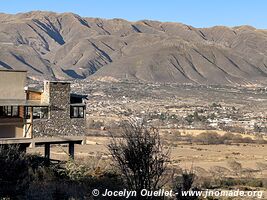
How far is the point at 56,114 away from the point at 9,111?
1.69 metres

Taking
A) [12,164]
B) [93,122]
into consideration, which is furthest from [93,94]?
[12,164]

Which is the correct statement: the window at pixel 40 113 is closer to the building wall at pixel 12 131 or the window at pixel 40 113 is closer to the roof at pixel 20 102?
the roof at pixel 20 102

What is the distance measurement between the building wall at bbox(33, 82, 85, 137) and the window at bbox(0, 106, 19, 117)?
798 millimetres

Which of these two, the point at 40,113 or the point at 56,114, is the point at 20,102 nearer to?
the point at 40,113

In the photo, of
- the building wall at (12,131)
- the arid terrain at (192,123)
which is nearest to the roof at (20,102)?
the building wall at (12,131)

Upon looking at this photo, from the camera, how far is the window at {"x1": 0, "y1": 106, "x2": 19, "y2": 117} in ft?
70.2

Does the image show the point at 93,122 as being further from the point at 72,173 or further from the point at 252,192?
the point at 72,173

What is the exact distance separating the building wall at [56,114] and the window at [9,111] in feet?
2.62

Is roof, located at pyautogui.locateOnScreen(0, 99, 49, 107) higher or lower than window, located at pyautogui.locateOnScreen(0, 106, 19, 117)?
higher

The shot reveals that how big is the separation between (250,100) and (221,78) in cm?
4176

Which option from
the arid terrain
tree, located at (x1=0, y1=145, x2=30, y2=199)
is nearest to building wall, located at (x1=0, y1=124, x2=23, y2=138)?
the arid terrain

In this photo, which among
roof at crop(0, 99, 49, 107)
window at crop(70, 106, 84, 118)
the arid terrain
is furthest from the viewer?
the arid terrain

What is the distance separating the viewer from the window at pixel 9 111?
70.2ft

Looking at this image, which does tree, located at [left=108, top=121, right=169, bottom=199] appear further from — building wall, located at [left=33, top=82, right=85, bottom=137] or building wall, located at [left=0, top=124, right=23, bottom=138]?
building wall, located at [left=0, top=124, right=23, bottom=138]
